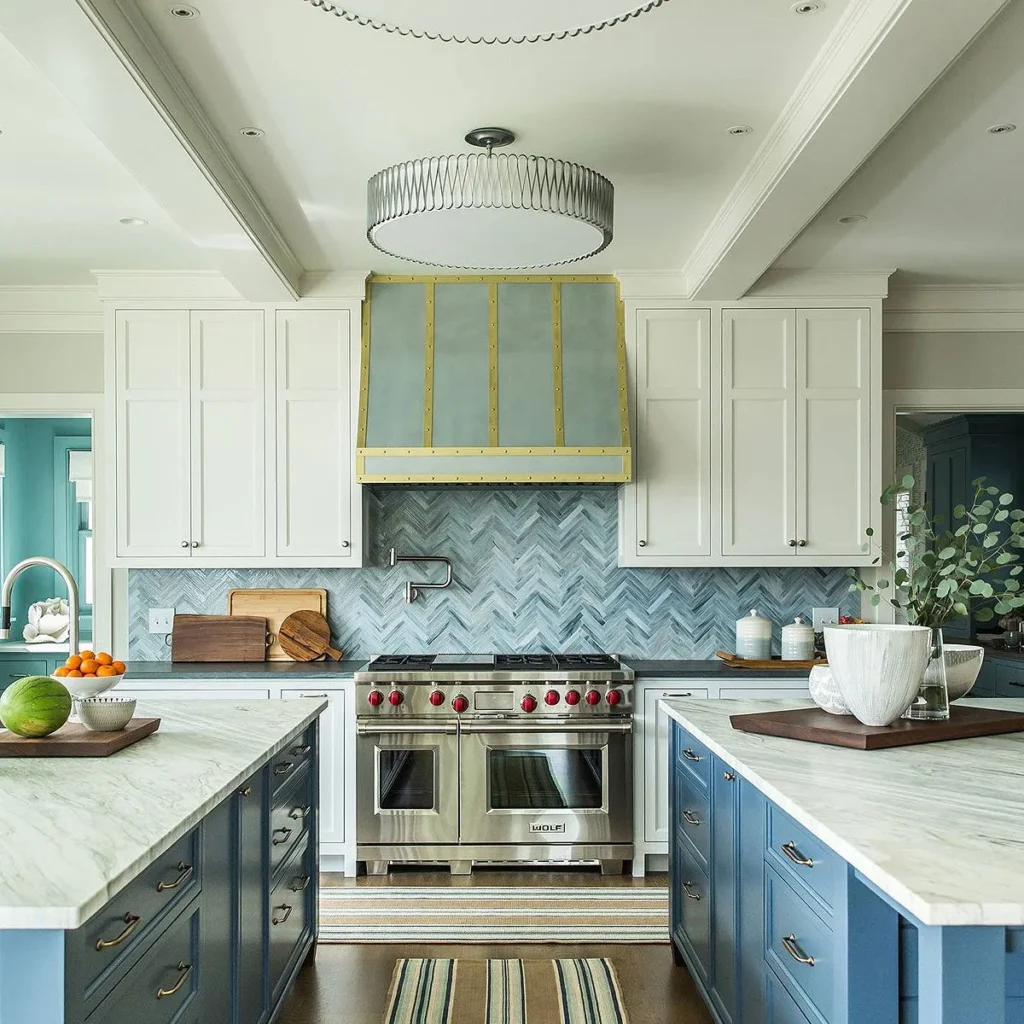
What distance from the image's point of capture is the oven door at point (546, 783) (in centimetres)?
460

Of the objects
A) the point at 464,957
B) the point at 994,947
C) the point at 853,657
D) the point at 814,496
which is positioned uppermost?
the point at 814,496

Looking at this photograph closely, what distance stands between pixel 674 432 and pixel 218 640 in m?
2.38

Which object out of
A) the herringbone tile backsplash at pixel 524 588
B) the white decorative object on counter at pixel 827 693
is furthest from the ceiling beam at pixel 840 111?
the herringbone tile backsplash at pixel 524 588

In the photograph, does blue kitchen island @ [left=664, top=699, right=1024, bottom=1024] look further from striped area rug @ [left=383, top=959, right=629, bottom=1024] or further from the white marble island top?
striped area rug @ [left=383, top=959, right=629, bottom=1024]

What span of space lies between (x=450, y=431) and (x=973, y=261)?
246cm

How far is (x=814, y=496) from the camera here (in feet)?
16.0

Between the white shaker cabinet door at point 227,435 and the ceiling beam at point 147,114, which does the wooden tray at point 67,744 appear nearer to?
the ceiling beam at point 147,114

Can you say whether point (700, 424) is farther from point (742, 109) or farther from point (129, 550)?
point (129, 550)

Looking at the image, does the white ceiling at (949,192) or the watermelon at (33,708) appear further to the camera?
the white ceiling at (949,192)

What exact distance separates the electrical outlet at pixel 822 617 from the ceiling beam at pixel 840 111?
1876 mm

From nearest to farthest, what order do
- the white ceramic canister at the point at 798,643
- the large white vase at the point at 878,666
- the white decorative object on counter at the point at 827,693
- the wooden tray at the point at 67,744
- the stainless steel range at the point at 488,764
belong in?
the large white vase at the point at 878,666
the wooden tray at the point at 67,744
the white decorative object on counter at the point at 827,693
the stainless steel range at the point at 488,764
the white ceramic canister at the point at 798,643

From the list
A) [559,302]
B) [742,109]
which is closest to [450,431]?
[559,302]

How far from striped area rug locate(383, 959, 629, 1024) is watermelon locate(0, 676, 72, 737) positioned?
1.39 meters

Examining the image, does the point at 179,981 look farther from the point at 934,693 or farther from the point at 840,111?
the point at 840,111
